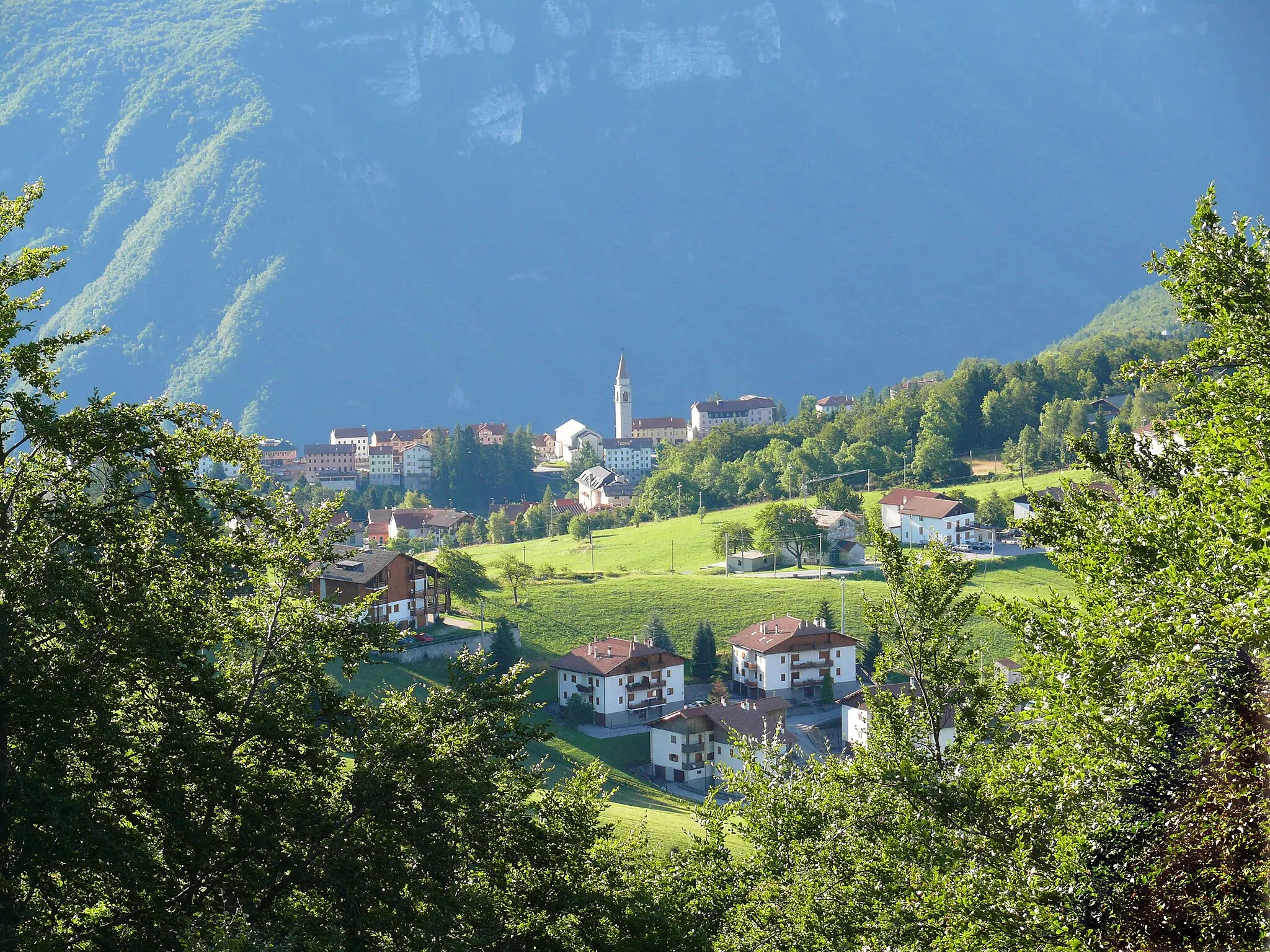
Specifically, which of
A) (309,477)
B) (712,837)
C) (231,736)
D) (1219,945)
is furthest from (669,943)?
(309,477)

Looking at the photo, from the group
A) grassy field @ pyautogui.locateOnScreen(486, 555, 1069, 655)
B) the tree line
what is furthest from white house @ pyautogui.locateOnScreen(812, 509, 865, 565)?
the tree line

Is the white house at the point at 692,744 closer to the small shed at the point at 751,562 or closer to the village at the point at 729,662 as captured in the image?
the village at the point at 729,662

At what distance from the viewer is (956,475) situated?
116 m

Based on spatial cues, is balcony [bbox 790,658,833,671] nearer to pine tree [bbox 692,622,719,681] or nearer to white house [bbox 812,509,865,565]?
pine tree [bbox 692,622,719,681]

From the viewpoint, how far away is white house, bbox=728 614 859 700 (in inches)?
2697

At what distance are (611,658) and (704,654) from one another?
8575 millimetres

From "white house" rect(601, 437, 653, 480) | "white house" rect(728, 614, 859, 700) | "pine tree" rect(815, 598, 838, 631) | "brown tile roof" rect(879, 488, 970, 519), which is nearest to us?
"white house" rect(728, 614, 859, 700)

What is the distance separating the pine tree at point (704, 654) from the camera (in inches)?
2827

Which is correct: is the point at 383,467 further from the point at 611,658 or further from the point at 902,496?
the point at 611,658

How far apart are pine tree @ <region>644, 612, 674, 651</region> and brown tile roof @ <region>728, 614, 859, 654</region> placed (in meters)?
3.85

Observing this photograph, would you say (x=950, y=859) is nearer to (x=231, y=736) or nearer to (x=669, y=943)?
(x=669, y=943)

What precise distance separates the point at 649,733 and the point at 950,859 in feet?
168

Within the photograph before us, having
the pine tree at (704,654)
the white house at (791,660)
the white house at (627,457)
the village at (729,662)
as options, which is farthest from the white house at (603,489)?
the white house at (791,660)

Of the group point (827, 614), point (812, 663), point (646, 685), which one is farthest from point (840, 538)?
point (646, 685)
